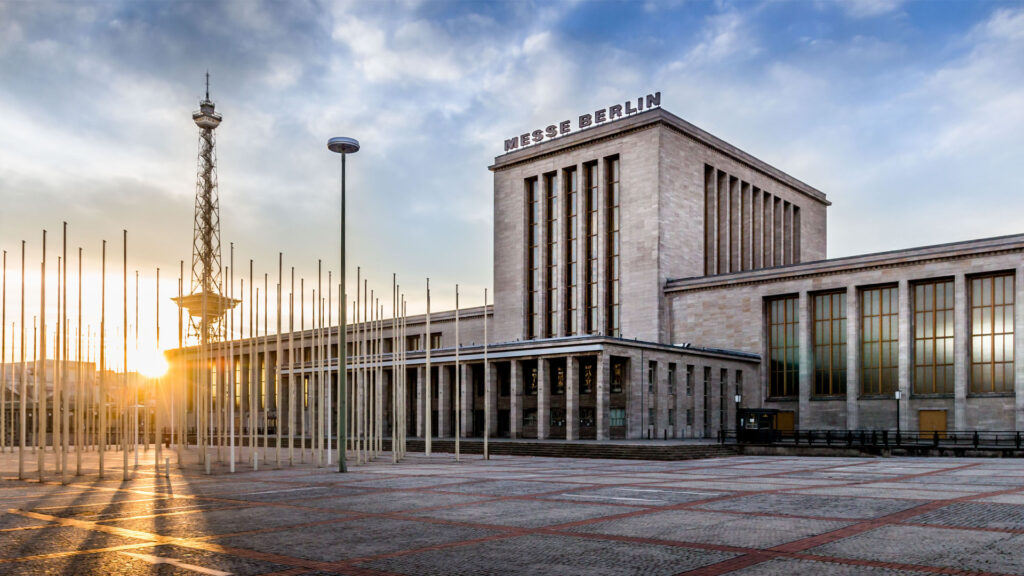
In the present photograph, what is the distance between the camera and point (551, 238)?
3420 inches

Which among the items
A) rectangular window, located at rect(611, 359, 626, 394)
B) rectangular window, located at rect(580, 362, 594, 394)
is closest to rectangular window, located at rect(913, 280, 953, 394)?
rectangular window, located at rect(611, 359, 626, 394)

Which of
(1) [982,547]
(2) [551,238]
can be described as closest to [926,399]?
(2) [551,238]

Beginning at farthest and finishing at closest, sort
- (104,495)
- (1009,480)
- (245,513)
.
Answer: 1. (1009,480)
2. (104,495)
3. (245,513)

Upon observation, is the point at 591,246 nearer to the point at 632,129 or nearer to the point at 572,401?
the point at 632,129

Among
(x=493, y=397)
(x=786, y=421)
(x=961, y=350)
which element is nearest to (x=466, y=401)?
(x=493, y=397)

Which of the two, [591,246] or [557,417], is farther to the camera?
[591,246]

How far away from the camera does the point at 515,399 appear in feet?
221

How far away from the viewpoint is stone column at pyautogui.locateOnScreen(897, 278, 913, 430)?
6438 cm

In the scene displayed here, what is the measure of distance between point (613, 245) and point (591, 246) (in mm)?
2416

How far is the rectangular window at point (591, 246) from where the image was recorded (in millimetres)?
82875

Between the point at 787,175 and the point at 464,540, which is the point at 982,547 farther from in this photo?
the point at 787,175

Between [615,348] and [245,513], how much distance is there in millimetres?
44563

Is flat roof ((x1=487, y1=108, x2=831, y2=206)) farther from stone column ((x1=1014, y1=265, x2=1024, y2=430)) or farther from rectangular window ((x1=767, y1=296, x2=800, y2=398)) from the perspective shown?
stone column ((x1=1014, y1=265, x2=1024, y2=430))

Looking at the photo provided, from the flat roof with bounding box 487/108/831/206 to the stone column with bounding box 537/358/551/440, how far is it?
87.6 ft
